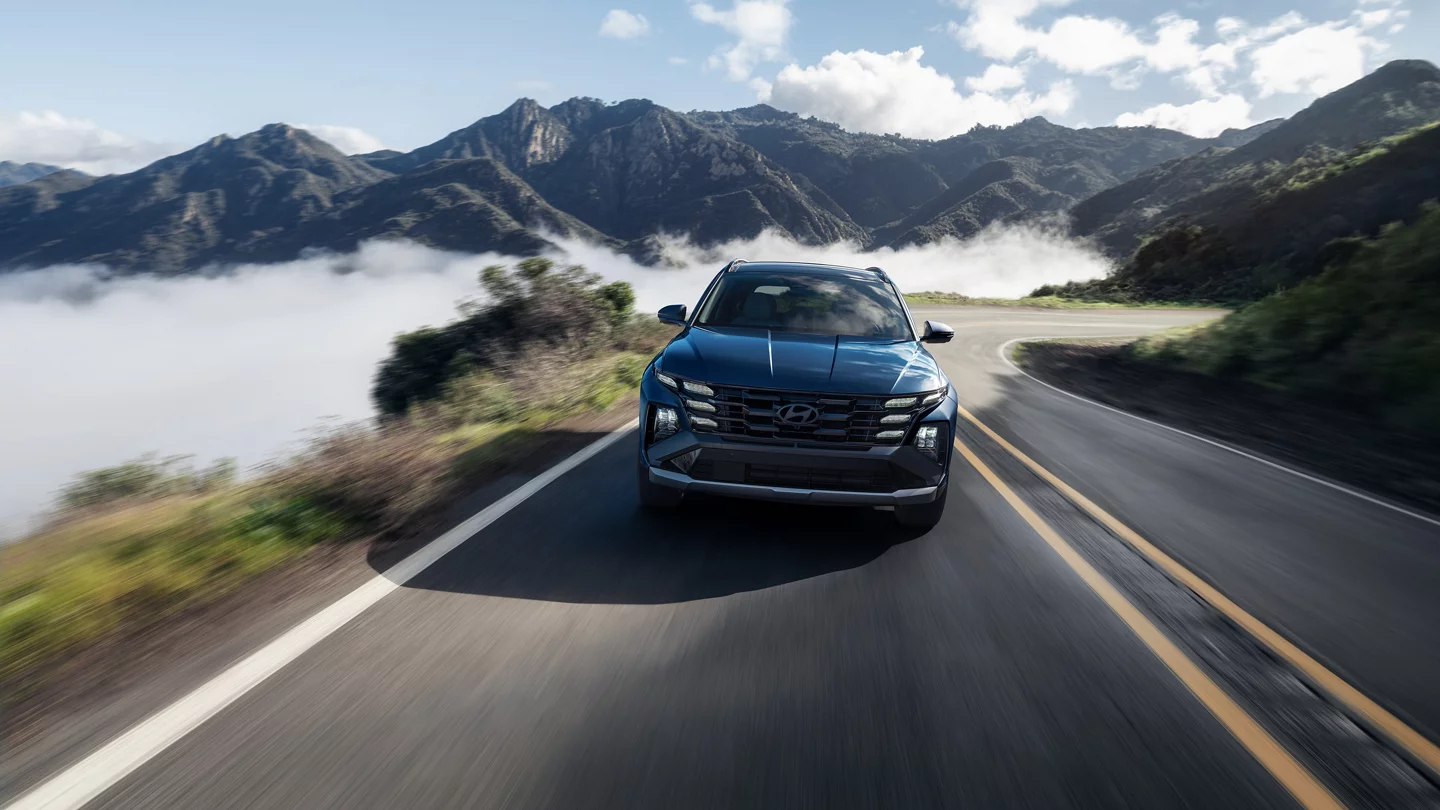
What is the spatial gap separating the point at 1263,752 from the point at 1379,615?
2211 mm

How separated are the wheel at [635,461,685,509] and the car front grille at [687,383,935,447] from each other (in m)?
0.53

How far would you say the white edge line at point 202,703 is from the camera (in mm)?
2232

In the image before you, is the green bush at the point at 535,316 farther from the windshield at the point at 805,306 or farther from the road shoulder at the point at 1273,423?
the road shoulder at the point at 1273,423

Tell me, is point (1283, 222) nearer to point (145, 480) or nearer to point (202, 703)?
point (145, 480)

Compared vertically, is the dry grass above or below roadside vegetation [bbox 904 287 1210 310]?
above

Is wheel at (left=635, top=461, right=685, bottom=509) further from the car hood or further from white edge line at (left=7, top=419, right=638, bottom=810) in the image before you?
white edge line at (left=7, top=419, right=638, bottom=810)

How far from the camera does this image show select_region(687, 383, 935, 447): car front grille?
4.40 metres

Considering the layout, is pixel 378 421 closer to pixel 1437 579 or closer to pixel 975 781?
pixel 975 781

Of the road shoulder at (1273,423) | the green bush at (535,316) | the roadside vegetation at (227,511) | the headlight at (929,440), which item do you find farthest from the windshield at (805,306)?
the green bush at (535,316)

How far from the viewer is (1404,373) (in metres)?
10.9

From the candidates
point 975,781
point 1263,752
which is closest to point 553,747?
point 975,781

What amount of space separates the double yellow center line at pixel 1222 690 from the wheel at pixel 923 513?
0.79 m

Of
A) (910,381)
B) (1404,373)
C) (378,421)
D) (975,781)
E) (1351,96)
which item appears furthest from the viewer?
(1351,96)

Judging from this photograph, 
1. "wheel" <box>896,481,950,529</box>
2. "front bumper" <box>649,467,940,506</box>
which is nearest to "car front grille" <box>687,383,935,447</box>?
"front bumper" <box>649,467,940,506</box>
